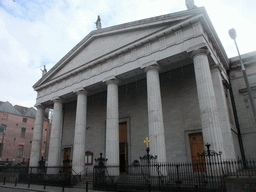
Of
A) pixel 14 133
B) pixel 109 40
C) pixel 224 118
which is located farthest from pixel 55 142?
pixel 14 133

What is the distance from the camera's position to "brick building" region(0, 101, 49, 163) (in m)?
36.5

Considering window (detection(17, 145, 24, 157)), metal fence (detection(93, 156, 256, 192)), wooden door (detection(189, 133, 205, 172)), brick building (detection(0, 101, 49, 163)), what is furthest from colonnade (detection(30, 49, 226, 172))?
window (detection(17, 145, 24, 157))

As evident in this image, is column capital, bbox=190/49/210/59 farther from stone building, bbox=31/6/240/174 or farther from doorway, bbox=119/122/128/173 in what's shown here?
doorway, bbox=119/122/128/173

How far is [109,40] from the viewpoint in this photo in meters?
20.0

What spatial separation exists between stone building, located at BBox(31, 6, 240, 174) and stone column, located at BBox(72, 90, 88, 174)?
0.08 m

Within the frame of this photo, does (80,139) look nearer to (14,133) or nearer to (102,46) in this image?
(102,46)

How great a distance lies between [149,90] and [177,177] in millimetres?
6232

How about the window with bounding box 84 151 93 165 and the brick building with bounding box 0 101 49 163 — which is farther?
the brick building with bounding box 0 101 49 163

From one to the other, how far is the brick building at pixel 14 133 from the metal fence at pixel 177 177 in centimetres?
2414

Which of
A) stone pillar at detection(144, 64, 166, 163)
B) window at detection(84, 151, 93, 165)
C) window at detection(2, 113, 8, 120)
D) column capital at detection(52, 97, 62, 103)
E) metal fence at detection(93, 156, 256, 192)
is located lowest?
metal fence at detection(93, 156, 256, 192)

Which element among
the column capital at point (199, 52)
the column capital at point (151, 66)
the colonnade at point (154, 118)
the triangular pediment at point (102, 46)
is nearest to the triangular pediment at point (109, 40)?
the triangular pediment at point (102, 46)

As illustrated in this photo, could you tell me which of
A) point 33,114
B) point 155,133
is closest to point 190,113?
point 155,133

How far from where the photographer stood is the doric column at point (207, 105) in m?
12.3

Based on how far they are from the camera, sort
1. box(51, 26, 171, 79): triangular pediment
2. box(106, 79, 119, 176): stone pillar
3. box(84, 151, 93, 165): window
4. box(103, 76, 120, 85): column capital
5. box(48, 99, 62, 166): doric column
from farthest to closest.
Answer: box(84, 151, 93, 165): window → box(48, 99, 62, 166): doric column → box(103, 76, 120, 85): column capital → box(51, 26, 171, 79): triangular pediment → box(106, 79, 119, 176): stone pillar
